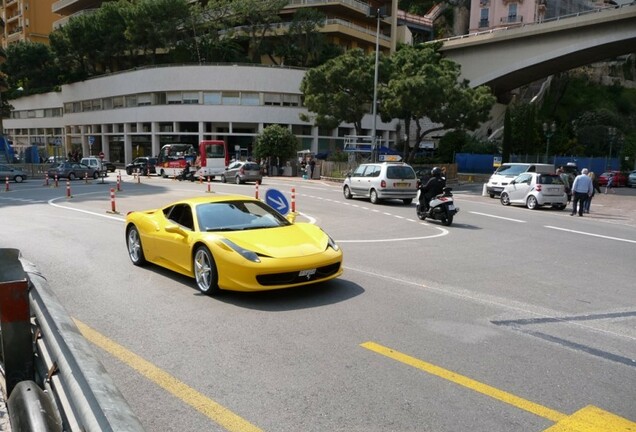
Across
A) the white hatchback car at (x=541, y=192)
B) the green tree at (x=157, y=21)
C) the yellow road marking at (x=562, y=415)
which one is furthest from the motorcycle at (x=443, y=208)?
the green tree at (x=157, y=21)

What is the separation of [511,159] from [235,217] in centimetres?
4506

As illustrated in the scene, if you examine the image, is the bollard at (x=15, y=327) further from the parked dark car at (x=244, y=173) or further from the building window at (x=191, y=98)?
the building window at (x=191, y=98)

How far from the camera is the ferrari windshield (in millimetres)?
7562

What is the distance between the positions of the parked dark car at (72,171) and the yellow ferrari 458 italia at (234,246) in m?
32.3

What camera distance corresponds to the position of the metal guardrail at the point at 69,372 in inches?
93.7

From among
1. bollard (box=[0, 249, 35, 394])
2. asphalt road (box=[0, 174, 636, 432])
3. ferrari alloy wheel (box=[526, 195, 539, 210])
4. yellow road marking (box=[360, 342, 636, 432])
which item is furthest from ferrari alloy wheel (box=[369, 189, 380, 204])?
bollard (box=[0, 249, 35, 394])

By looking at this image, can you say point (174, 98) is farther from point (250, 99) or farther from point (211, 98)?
point (250, 99)

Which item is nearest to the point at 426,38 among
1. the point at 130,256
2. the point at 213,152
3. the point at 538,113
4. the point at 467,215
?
the point at 538,113

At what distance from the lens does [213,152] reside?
37.6m

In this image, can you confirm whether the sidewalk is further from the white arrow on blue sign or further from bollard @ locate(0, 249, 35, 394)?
bollard @ locate(0, 249, 35, 394)

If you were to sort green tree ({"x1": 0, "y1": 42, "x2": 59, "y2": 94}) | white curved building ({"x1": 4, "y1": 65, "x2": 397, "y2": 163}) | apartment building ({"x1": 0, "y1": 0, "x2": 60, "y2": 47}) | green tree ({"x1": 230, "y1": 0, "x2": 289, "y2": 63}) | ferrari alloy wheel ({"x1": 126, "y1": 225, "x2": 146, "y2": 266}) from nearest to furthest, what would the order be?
1. ferrari alloy wheel ({"x1": 126, "y1": 225, "x2": 146, "y2": 266})
2. white curved building ({"x1": 4, "y1": 65, "x2": 397, "y2": 163})
3. green tree ({"x1": 230, "y1": 0, "x2": 289, "y2": 63})
4. green tree ({"x1": 0, "y1": 42, "x2": 59, "y2": 94})
5. apartment building ({"x1": 0, "y1": 0, "x2": 60, "y2": 47})

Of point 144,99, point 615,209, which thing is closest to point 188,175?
point 144,99

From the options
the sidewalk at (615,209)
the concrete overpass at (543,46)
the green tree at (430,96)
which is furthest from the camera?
the concrete overpass at (543,46)

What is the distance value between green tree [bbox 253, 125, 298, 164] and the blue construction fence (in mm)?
15069
